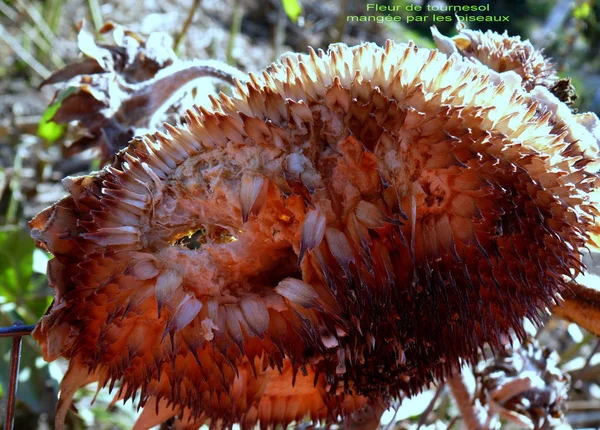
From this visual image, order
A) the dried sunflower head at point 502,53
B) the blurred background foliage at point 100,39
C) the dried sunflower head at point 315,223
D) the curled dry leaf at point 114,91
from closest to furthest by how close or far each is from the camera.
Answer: the dried sunflower head at point 315,223 → the dried sunflower head at point 502,53 → the curled dry leaf at point 114,91 → the blurred background foliage at point 100,39

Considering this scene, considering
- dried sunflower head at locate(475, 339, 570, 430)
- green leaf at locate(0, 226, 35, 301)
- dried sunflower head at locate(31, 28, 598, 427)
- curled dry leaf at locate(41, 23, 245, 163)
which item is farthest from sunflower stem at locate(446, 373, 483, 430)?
green leaf at locate(0, 226, 35, 301)

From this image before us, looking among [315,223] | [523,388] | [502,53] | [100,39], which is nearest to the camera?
[315,223]

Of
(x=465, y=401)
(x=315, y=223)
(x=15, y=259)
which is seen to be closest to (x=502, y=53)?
(x=315, y=223)

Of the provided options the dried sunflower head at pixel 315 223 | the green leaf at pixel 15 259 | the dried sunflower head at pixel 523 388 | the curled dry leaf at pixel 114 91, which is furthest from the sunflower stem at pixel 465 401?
the green leaf at pixel 15 259

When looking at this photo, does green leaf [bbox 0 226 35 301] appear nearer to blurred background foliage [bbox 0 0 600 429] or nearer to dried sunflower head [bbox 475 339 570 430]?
blurred background foliage [bbox 0 0 600 429]

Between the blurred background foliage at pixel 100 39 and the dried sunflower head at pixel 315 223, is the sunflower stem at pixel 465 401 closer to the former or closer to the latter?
the blurred background foliage at pixel 100 39

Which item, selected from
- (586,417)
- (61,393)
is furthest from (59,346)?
(586,417)

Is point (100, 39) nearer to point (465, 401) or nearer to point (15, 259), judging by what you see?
point (15, 259)
